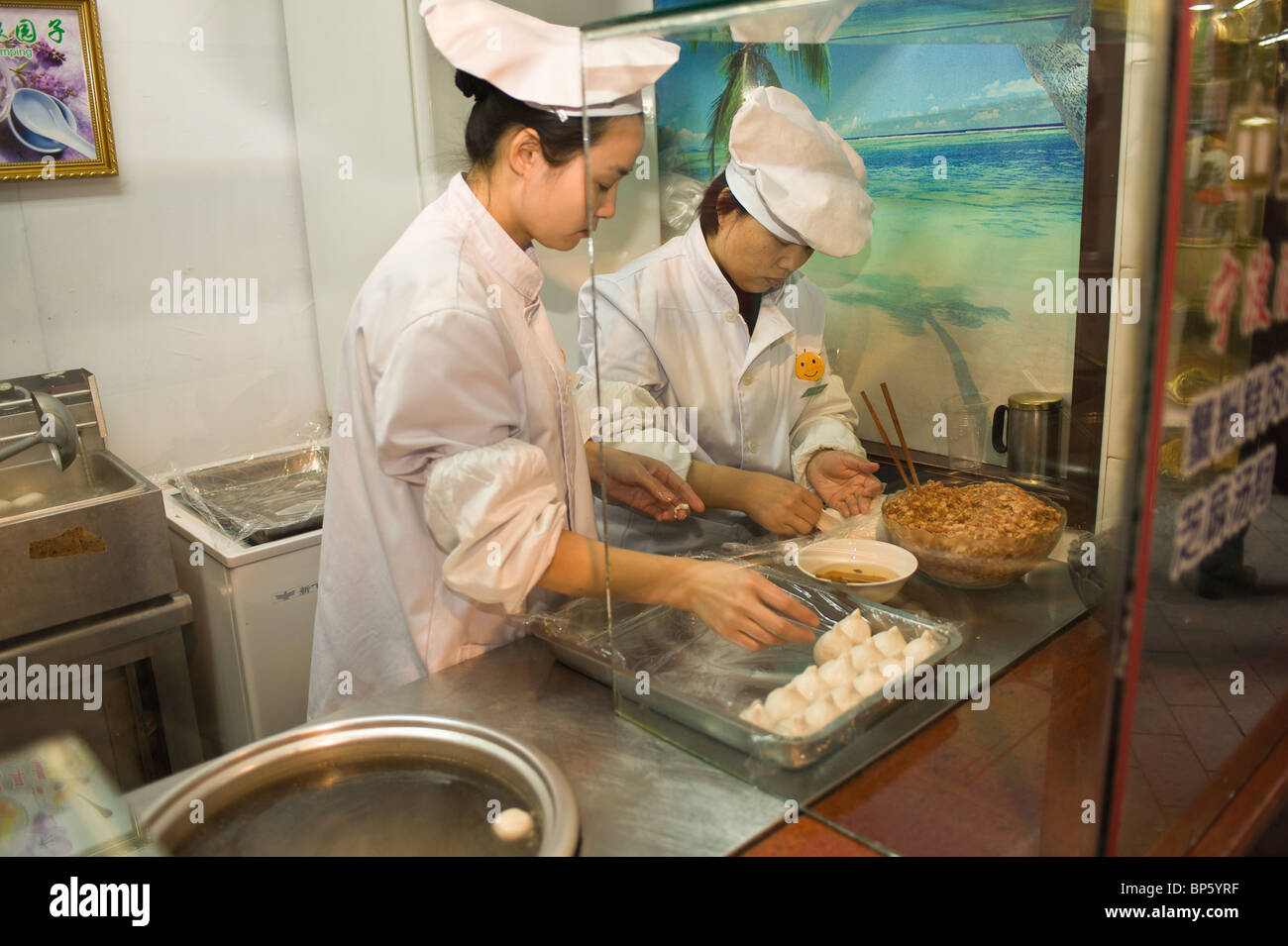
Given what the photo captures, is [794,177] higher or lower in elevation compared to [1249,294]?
higher

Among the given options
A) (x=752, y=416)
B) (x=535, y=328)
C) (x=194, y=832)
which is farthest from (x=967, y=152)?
(x=194, y=832)

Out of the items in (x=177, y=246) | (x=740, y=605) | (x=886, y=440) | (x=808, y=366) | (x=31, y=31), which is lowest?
(x=740, y=605)

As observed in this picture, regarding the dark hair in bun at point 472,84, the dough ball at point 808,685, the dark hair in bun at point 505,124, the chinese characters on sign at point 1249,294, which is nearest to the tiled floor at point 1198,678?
the chinese characters on sign at point 1249,294

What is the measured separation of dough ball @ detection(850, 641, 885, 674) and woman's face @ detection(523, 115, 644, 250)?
1.85ft

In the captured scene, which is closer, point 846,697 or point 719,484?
point 846,697

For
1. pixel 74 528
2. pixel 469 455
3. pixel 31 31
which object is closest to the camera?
pixel 469 455

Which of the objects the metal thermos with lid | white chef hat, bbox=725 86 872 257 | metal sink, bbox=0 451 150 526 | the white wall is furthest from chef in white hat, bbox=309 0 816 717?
the white wall

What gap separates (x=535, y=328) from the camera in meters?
1.42

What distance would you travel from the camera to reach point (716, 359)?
1.27m

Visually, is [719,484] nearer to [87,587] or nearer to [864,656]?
[864,656]

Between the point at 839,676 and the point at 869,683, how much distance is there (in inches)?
1.2

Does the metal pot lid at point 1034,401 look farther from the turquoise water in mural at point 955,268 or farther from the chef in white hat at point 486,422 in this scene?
the chef in white hat at point 486,422

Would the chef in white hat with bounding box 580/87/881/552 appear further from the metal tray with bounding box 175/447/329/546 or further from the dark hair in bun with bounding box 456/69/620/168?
the metal tray with bounding box 175/447/329/546

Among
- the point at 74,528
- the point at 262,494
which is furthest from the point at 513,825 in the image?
the point at 262,494
